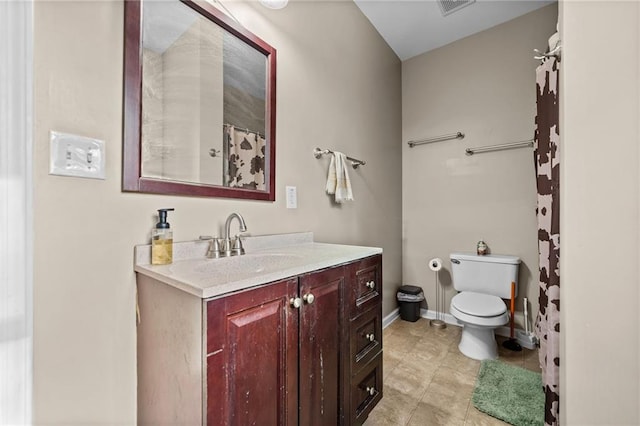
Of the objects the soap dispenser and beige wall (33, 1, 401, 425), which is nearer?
beige wall (33, 1, 401, 425)

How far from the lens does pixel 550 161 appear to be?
4.48 ft

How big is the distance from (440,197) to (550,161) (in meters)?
1.30

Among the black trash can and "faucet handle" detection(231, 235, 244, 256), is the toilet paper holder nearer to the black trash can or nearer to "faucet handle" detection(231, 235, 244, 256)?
the black trash can

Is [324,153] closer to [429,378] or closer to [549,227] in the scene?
[549,227]

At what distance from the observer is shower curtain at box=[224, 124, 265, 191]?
128cm

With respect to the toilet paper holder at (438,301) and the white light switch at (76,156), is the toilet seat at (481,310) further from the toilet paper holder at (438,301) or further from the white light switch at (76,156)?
the white light switch at (76,156)

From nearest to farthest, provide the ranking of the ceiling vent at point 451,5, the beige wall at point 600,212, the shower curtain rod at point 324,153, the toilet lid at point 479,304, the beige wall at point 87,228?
the beige wall at point 600,212, the beige wall at point 87,228, the shower curtain rod at point 324,153, the toilet lid at point 479,304, the ceiling vent at point 451,5

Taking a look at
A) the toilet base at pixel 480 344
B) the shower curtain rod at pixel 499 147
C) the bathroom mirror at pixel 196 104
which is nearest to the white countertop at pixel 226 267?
the bathroom mirror at pixel 196 104

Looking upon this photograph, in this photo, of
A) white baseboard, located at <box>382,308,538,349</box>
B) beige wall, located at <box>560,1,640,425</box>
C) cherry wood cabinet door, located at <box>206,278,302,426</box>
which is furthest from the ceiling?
white baseboard, located at <box>382,308,538,349</box>

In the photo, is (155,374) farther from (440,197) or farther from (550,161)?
(440,197)

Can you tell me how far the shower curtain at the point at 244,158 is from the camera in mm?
1276

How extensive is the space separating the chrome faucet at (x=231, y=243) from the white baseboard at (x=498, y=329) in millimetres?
1758

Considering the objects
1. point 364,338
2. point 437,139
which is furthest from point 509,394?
point 437,139

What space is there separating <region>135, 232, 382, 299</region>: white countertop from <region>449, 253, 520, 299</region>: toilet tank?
1.33 meters
